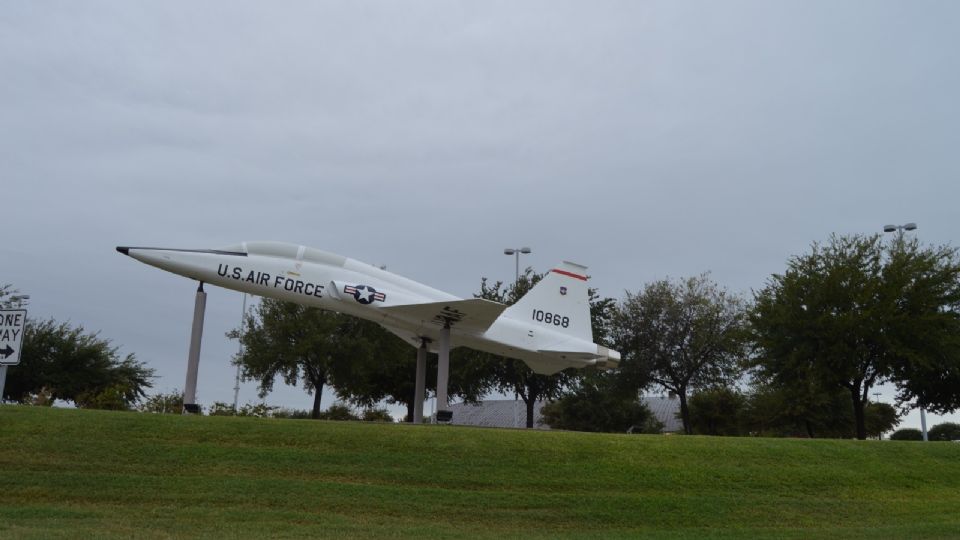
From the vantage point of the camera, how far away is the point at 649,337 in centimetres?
3547

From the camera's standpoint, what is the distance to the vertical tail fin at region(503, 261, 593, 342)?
76.6 ft

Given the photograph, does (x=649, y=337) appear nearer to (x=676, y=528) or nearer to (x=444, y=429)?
(x=444, y=429)

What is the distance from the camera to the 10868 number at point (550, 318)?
23.4 meters

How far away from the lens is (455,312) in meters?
20.9

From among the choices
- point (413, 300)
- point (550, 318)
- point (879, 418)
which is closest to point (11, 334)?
point (413, 300)

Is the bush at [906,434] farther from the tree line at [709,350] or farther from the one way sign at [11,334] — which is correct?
the one way sign at [11,334]

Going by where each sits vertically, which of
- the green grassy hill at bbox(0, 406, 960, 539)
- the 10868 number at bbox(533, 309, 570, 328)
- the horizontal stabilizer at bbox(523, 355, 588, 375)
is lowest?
the green grassy hill at bbox(0, 406, 960, 539)

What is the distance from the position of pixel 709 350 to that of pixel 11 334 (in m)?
27.5

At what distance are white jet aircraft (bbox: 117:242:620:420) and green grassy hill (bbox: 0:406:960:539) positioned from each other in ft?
13.9

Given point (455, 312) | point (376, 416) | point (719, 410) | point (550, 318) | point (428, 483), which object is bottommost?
point (428, 483)

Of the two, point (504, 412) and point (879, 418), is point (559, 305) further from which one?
point (504, 412)

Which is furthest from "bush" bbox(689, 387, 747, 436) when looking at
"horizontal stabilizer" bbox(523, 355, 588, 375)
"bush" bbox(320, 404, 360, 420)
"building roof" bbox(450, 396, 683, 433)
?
"horizontal stabilizer" bbox(523, 355, 588, 375)

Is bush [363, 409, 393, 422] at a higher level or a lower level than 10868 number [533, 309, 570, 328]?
lower

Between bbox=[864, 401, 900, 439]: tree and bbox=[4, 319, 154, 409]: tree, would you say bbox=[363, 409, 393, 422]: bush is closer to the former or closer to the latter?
bbox=[4, 319, 154, 409]: tree
